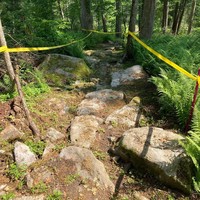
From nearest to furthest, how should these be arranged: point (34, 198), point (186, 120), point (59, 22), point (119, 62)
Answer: point (34, 198) < point (186, 120) < point (119, 62) < point (59, 22)

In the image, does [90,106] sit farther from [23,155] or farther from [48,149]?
[23,155]

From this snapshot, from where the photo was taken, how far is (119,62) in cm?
888

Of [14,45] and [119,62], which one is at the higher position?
[14,45]

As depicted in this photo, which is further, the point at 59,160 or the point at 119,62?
the point at 119,62

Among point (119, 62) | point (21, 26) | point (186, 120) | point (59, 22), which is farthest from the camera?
point (59, 22)

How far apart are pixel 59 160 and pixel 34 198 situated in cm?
65

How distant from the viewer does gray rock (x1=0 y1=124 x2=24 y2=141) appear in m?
3.77

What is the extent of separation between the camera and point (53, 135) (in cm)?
407

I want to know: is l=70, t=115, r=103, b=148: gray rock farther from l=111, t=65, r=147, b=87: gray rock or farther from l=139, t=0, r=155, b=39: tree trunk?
l=139, t=0, r=155, b=39: tree trunk

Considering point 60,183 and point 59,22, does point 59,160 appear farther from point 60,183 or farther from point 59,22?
point 59,22

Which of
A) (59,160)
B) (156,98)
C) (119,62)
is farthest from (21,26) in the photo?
(59,160)

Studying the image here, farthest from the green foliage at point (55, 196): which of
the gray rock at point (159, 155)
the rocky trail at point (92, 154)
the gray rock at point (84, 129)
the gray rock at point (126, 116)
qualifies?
the gray rock at point (126, 116)

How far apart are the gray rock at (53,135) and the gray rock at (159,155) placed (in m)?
1.10

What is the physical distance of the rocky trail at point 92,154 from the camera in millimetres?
3109
